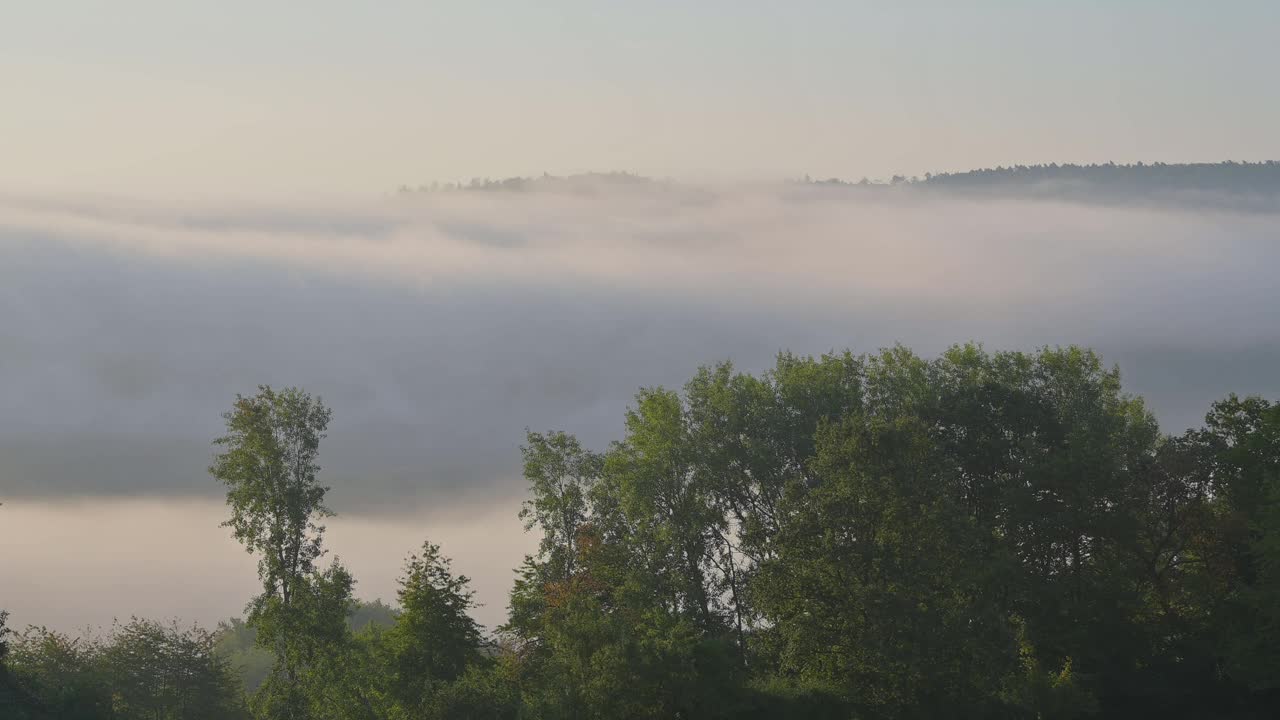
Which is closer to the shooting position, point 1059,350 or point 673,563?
point 673,563

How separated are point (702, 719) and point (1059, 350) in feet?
161

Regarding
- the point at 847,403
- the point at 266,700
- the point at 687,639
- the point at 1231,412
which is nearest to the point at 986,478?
the point at 847,403

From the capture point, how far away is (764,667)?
9519 cm

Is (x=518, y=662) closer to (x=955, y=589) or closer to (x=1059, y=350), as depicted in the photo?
(x=955, y=589)

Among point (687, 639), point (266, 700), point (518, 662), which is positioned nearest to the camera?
point (687, 639)

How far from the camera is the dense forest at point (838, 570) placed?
82625 mm

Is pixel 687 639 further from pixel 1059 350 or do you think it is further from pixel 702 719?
pixel 1059 350

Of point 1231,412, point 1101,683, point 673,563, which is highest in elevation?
point 1231,412

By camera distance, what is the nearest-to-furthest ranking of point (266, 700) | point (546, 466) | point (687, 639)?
point (687, 639) < point (266, 700) < point (546, 466)

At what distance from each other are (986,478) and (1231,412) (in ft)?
60.3

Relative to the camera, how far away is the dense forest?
82625 millimetres

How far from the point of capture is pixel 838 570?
81688 millimetres

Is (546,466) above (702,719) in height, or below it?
above

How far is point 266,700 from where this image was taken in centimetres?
9300
